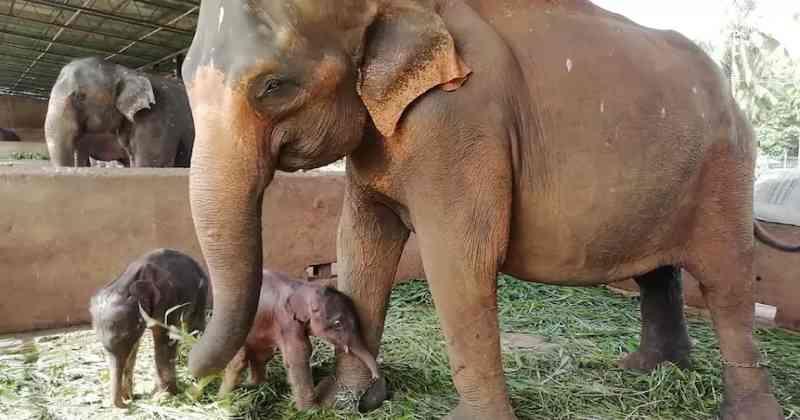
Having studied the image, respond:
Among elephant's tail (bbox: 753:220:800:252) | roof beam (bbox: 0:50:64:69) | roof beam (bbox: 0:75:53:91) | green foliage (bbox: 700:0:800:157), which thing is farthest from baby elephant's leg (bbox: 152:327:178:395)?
roof beam (bbox: 0:75:53:91)

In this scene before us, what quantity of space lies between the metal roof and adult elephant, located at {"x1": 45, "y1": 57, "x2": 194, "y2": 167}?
244 inches

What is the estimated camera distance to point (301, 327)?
6.20 ft

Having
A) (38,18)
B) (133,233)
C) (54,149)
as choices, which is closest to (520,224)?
(133,233)

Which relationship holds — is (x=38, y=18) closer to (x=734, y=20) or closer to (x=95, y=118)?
(x=95, y=118)

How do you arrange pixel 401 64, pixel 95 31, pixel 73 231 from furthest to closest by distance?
pixel 95 31 < pixel 73 231 < pixel 401 64

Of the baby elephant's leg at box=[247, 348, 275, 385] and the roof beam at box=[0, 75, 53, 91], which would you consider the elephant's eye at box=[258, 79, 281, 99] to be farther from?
the roof beam at box=[0, 75, 53, 91]

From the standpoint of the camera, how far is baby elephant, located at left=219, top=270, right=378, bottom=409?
6.16 ft

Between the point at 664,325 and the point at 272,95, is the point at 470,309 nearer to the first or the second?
the point at 272,95

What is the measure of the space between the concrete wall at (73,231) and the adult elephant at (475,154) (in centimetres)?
146

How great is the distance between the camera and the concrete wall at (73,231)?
2.75 metres

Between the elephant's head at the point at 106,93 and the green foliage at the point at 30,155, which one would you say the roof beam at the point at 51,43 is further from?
the elephant's head at the point at 106,93

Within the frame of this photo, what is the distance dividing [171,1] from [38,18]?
4629mm

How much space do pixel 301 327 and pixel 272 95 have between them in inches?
31.7

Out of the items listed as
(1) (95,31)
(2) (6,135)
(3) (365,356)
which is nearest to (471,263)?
(3) (365,356)
